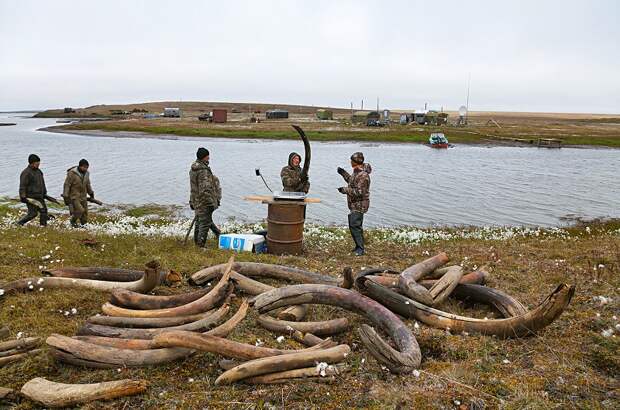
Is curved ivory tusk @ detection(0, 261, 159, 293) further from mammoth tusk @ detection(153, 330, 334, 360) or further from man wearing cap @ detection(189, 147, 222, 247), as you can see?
man wearing cap @ detection(189, 147, 222, 247)

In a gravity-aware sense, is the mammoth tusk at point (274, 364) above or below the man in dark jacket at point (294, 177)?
below

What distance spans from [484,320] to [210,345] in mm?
3969

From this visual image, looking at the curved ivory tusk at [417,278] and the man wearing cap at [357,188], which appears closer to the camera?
the curved ivory tusk at [417,278]

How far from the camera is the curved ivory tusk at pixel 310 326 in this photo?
6812 mm

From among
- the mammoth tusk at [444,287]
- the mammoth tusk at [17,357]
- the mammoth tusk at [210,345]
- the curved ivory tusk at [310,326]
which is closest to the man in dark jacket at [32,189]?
the mammoth tusk at [17,357]

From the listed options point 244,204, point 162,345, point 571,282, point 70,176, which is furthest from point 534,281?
point 244,204

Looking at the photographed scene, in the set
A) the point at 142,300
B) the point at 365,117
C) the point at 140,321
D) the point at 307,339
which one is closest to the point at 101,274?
the point at 142,300

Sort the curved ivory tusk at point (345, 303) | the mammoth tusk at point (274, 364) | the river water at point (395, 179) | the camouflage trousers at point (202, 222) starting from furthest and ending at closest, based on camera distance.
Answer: the river water at point (395, 179)
the camouflage trousers at point (202, 222)
the curved ivory tusk at point (345, 303)
the mammoth tusk at point (274, 364)

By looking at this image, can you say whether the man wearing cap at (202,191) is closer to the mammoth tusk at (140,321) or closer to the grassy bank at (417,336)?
the grassy bank at (417,336)

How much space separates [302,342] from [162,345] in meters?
1.84

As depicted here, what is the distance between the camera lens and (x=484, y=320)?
23.1ft

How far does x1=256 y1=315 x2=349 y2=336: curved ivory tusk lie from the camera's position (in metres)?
6.81

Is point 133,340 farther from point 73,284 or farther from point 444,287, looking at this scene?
point 444,287

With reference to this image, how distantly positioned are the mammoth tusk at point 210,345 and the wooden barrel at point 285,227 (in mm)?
6049
